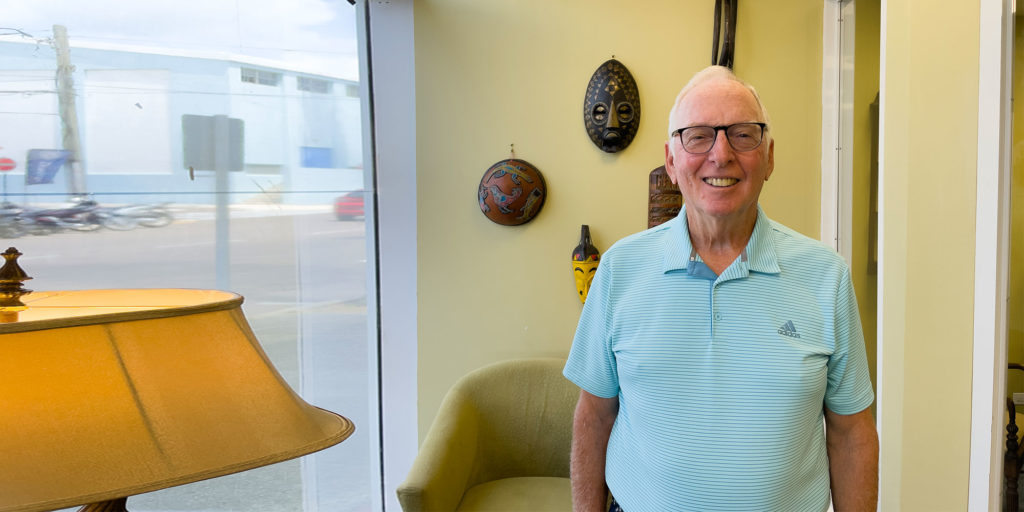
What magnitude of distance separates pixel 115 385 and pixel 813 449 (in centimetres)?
106

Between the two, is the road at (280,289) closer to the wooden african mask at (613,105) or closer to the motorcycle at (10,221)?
the motorcycle at (10,221)

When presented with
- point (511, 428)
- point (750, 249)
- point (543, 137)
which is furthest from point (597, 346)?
point (543, 137)

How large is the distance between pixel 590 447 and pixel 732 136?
627mm

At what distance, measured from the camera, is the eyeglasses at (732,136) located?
49.4 inches

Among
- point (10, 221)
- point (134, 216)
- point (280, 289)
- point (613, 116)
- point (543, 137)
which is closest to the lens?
point (10, 221)

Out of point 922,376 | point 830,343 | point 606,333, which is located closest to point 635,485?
point 606,333

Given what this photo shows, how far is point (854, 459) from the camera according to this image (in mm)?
1286

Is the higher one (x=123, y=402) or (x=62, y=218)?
(x=62, y=218)

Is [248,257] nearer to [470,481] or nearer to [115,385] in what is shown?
[470,481]

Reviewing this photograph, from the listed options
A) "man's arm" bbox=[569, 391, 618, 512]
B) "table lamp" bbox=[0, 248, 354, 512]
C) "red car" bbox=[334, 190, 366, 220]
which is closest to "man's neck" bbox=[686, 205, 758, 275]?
"man's arm" bbox=[569, 391, 618, 512]

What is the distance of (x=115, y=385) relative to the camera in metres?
0.67

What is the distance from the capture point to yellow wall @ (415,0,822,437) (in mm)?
3014

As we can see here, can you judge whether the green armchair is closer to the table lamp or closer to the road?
the road

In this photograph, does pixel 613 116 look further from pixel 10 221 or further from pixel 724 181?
pixel 10 221
